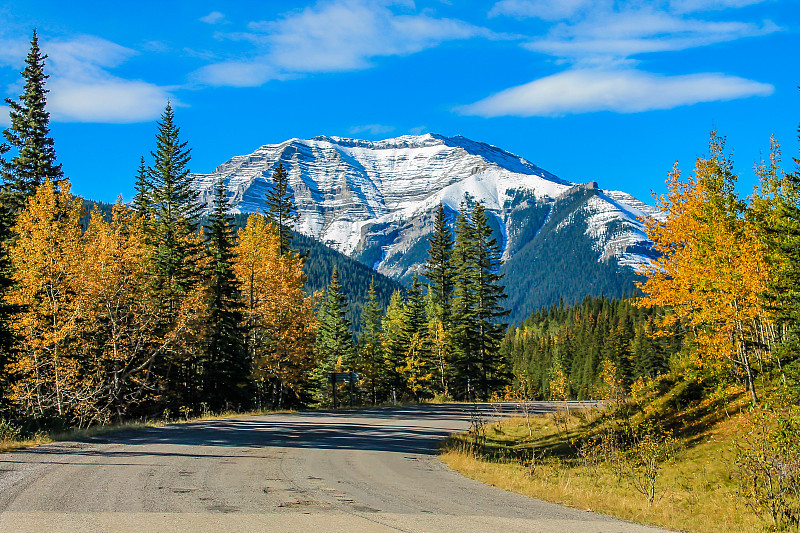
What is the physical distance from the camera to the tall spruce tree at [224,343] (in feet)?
112

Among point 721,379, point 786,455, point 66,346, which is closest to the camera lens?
point 786,455

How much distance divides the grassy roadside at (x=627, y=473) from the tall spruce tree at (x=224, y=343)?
16194 millimetres

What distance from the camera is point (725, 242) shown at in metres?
18.3

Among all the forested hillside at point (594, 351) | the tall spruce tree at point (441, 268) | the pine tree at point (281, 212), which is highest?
the pine tree at point (281, 212)

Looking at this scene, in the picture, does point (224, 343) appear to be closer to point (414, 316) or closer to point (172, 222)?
point (172, 222)

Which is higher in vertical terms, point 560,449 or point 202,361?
point 202,361

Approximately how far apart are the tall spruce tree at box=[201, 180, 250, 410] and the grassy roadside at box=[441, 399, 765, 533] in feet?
53.1

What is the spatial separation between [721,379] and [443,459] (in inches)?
427

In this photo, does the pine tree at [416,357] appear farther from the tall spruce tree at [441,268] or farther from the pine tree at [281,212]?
the pine tree at [281,212]

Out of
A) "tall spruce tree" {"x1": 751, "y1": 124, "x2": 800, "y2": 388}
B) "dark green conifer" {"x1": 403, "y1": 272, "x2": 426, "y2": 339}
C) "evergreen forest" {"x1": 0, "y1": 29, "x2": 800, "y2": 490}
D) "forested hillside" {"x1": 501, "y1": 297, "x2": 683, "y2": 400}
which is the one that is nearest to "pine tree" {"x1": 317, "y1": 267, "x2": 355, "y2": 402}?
"evergreen forest" {"x1": 0, "y1": 29, "x2": 800, "y2": 490}

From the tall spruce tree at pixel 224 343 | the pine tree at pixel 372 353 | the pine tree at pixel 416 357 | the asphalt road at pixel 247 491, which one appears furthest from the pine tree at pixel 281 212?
the asphalt road at pixel 247 491

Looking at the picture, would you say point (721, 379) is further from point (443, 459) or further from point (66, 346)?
point (66, 346)

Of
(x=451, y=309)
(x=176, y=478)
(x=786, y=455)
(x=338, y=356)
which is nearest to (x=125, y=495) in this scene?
(x=176, y=478)

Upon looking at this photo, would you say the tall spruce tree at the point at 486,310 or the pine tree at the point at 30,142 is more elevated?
the pine tree at the point at 30,142
